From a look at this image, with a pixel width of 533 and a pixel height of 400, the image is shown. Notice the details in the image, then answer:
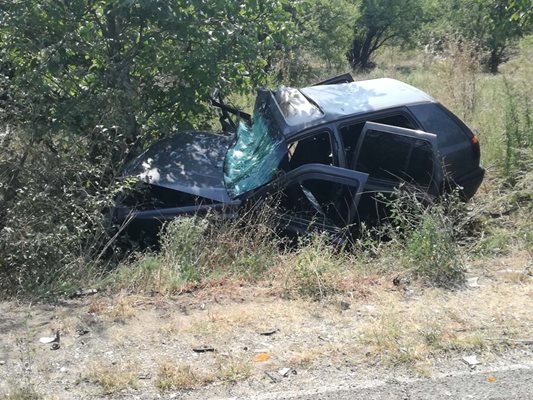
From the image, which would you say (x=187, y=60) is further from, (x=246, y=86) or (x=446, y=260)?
(x=446, y=260)

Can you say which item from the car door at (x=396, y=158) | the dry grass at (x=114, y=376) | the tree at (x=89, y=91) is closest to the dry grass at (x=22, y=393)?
the dry grass at (x=114, y=376)

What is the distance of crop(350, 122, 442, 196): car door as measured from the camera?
6.13 meters

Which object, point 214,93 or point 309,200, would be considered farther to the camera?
point 214,93

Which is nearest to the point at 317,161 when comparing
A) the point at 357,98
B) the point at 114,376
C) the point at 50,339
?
the point at 357,98

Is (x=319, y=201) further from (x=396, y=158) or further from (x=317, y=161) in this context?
(x=396, y=158)

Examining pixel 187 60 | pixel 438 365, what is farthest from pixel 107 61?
pixel 438 365

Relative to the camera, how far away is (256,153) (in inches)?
256

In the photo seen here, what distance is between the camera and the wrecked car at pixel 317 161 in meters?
6.00

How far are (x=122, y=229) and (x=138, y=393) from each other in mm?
2723

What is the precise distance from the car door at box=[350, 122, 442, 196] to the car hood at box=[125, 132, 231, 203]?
151cm

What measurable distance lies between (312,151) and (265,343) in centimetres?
313

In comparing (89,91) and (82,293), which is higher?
(89,91)

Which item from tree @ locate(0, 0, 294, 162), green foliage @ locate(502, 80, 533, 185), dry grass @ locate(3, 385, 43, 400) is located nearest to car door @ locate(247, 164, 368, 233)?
tree @ locate(0, 0, 294, 162)

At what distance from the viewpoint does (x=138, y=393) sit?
3.39 m
